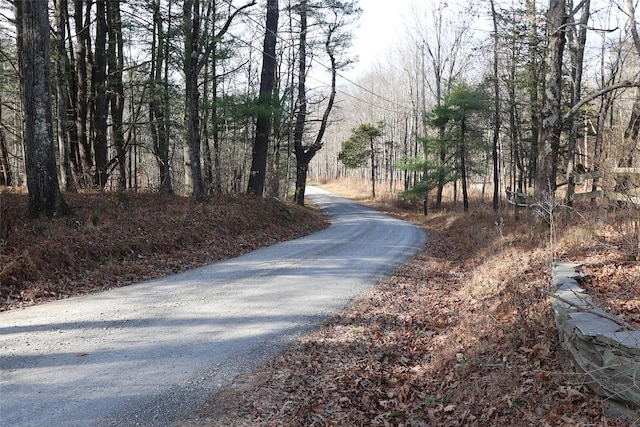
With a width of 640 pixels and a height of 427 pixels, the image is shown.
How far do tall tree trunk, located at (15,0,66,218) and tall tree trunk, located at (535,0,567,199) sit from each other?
1118 cm

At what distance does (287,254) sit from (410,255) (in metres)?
3.80

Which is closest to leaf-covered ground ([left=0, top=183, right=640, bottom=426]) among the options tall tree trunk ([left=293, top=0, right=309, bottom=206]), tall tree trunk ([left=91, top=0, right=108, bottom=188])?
tall tree trunk ([left=91, top=0, right=108, bottom=188])

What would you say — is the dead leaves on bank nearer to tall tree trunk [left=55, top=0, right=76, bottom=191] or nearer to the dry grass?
the dry grass

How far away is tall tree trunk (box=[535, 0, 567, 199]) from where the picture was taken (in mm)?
9688

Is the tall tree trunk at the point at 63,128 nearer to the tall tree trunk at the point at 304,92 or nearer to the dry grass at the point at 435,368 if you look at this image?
the dry grass at the point at 435,368

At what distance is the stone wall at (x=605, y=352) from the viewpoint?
11.1 ft

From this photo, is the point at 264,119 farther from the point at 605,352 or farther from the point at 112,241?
the point at 605,352

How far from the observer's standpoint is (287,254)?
11.7 metres

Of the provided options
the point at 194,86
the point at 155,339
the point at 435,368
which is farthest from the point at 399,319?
the point at 194,86

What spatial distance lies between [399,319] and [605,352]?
376 centimetres

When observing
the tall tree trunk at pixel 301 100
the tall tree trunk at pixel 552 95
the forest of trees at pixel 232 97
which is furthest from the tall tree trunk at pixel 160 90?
the tall tree trunk at pixel 552 95

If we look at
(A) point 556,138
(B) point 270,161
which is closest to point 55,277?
(A) point 556,138

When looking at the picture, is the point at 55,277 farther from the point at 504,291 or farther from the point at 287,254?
the point at 504,291

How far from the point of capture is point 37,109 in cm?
906
